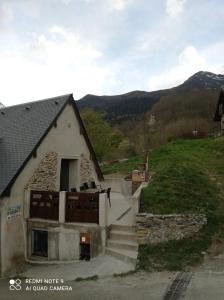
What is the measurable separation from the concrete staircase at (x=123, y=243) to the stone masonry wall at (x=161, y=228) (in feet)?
1.29

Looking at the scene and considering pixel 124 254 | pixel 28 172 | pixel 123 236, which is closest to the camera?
pixel 124 254

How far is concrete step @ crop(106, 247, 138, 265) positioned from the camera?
1361cm

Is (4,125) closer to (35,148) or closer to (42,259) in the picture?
(35,148)

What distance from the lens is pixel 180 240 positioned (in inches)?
581

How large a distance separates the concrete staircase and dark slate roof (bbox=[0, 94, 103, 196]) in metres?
4.42

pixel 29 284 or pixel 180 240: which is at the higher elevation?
pixel 180 240

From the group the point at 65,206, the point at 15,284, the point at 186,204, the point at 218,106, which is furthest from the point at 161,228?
the point at 218,106

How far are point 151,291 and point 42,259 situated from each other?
543 centimetres

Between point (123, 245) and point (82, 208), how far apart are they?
2118 mm

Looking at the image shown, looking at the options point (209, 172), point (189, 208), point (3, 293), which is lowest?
point (3, 293)

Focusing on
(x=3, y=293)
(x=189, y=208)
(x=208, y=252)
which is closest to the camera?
(x=3, y=293)

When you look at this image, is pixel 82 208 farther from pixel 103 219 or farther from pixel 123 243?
pixel 123 243

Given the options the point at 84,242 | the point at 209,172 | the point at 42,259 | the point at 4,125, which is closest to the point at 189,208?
the point at 84,242

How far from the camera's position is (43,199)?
51.6 ft
